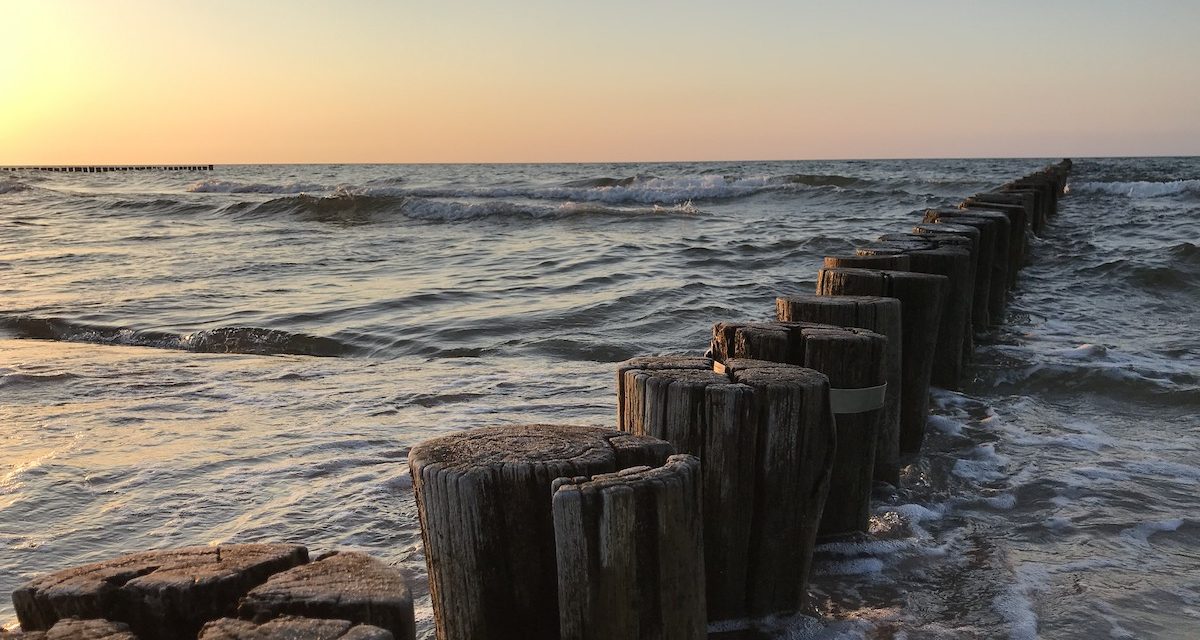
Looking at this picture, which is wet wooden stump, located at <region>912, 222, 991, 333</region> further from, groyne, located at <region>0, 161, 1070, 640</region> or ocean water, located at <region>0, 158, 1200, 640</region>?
groyne, located at <region>0, 161, 1070, 640</region>

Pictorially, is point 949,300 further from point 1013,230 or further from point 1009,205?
point 1009,205

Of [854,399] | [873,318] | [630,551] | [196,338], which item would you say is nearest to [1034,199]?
[196,338]

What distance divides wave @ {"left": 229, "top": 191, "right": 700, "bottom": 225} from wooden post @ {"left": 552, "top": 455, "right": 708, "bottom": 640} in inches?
882

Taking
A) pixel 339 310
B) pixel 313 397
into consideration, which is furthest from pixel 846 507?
pixel 339 310

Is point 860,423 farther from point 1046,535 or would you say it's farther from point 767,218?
point 767,218

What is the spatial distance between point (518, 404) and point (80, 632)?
4371 mm

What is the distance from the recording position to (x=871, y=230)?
1841cm

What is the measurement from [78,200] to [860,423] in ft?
113

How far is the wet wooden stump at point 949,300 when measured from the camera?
18.4ft

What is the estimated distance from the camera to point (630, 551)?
1.97m

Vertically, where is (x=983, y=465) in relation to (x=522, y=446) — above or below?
below

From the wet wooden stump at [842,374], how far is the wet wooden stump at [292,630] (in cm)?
195

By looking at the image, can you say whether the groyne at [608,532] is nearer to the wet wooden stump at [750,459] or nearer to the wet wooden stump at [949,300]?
the wet wooden stump at [750,459]

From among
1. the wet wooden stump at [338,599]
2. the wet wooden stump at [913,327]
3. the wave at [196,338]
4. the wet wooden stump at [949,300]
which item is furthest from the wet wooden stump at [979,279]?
the wet wooden stump at [338,599]
